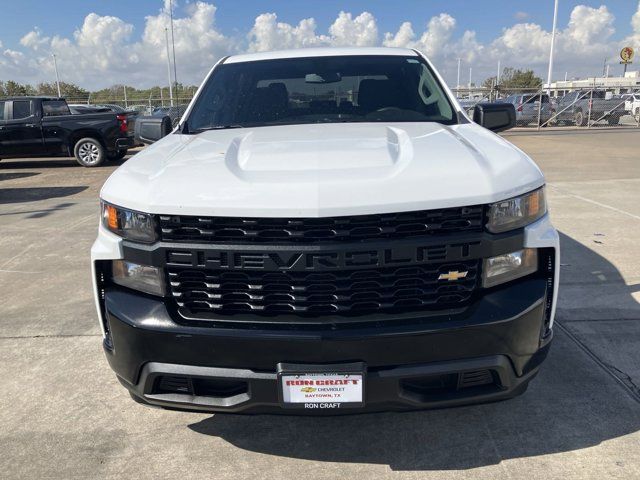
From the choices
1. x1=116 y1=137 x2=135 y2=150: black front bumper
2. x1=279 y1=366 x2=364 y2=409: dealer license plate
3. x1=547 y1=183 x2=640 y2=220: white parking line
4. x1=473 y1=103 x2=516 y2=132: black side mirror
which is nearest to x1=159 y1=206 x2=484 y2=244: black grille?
x1=279 y1=366 x2=364 y2=409: dealer license plate

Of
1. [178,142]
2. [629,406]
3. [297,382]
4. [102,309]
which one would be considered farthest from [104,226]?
[629,406]

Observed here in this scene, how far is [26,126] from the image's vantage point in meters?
13.5

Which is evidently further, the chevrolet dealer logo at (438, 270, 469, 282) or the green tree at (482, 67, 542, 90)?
the green tree at (482, 67, 542, 90)

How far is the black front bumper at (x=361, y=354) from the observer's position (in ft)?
6.78

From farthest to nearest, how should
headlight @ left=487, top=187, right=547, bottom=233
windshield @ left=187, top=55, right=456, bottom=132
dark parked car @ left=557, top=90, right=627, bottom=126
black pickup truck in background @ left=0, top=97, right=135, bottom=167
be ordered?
dark parked car @ left=557, top=90, right=627, bottom=126 → black pickup truck in background @ left=0, top=97, right=135, bottom=167 → windshield @ left=187, top=55, right=456, bottom=132 → headlight @ left=487, top=187, right=547, bottom=233

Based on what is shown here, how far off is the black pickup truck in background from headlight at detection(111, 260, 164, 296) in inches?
478

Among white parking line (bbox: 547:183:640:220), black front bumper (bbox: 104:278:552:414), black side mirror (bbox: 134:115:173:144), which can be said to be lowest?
white parking line (bbox: 547:183:640:220)

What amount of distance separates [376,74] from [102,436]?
278 cm

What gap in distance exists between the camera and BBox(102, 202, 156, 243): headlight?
218 cm

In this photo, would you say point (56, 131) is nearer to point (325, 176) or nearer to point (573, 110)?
point (325, 176)

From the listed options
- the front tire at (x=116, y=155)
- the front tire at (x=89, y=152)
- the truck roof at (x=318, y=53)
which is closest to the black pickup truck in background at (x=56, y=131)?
the front tire at (x=89, y=152)

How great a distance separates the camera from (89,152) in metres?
13.6

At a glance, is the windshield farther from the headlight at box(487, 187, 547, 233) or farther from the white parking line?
the white parking line

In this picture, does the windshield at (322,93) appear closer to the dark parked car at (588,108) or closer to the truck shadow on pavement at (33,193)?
the truck shadow on pavement at (33,193)
